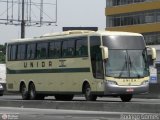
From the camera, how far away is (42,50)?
34.1 meters

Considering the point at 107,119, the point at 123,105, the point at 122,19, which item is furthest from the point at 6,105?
the point at 122,19

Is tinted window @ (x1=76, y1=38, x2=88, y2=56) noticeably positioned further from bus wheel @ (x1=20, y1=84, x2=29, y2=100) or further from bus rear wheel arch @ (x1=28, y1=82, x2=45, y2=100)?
bus wheel @ (x1=20, y1=84, x2=29, y2=100)

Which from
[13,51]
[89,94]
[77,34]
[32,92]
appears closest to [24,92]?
[32,92]

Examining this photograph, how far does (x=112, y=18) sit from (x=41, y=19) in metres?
46.8

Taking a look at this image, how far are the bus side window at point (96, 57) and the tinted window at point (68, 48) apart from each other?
156 cm

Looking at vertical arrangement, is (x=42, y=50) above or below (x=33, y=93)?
above

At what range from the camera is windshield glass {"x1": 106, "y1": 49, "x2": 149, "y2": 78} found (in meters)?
29.4

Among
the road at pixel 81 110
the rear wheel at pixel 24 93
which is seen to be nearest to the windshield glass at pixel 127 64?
the road at pixel 81 110

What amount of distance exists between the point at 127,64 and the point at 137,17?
82798 mm

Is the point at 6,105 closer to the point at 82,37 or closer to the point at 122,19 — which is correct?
the point at 82,37

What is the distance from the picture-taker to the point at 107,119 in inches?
769

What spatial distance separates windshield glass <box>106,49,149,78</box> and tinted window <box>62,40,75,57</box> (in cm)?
268

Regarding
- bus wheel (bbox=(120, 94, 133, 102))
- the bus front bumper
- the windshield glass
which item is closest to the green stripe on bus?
the windshield glass

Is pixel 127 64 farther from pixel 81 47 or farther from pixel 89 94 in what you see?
pixel 81 47
